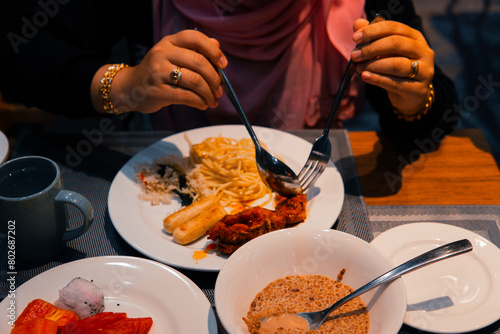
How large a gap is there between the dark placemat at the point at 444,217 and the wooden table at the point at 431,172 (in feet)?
0.12

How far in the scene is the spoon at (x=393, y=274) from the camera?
1.03 m

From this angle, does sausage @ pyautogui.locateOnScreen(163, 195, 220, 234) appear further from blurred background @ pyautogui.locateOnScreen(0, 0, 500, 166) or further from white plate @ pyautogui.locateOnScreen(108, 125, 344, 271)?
blurred background @ pyautogui.locateOnScreen(0, 0, 500, 166)

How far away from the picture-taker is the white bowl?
102 cm

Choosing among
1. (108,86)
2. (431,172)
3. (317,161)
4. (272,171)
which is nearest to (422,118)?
Answer: (431,172)

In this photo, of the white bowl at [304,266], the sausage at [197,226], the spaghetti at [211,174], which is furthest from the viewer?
the spaghetti at [211,174]

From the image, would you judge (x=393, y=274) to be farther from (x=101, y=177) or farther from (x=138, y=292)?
(x=101, y=177)

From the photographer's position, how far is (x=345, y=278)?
114 cm

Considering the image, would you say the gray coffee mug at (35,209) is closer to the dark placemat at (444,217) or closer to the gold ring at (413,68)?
the dark placemat at (444,217)

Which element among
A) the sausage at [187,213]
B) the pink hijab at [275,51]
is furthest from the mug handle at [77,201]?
the pink hijab at [275,51]

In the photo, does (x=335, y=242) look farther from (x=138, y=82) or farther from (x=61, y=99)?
(x=61, y=99)

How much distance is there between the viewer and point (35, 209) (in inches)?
47.4

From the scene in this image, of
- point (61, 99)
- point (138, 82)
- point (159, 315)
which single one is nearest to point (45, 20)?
point (61, 99)

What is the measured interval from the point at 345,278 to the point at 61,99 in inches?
55.2

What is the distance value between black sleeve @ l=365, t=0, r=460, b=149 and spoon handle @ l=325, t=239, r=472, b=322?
2.67ft
